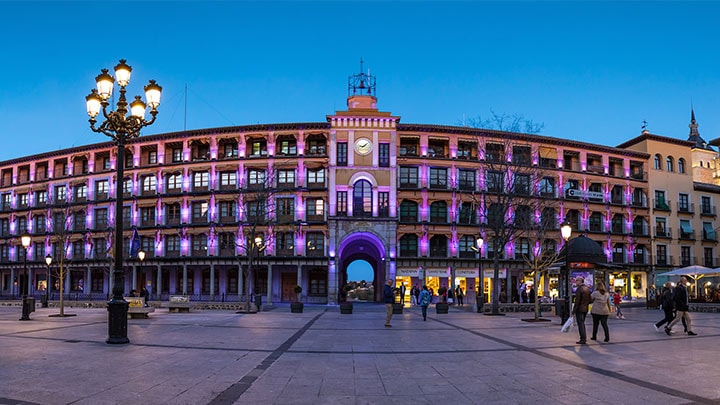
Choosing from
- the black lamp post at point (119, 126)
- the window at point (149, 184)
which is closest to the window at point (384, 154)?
the window at point (149, 184)

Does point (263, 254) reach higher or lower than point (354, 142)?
lower

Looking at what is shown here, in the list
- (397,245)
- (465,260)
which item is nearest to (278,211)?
(397,245)

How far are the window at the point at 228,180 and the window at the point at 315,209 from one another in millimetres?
7263

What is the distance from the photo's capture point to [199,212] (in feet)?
172

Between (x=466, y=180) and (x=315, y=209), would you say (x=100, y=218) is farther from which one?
(x=466, y=180)

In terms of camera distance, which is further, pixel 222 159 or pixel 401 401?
pixel 222 159

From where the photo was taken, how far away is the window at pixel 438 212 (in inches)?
1965

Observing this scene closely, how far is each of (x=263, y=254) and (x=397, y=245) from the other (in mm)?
11503

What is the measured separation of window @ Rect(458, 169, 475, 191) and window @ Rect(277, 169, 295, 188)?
47.9ft

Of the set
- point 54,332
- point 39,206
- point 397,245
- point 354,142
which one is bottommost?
point 54,332

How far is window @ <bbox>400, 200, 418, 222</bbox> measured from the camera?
49.4m

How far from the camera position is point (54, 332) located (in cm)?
A: 1695

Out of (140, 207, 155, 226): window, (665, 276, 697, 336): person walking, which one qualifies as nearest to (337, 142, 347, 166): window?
(140, 207, 155, 226): window

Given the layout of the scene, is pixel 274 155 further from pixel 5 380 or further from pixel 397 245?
pixel 5 380
